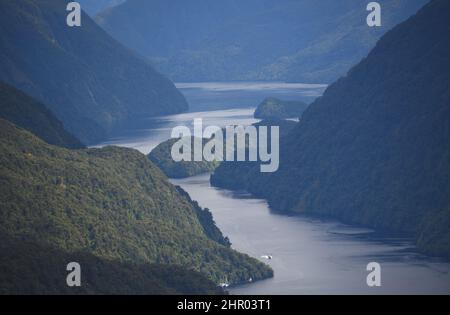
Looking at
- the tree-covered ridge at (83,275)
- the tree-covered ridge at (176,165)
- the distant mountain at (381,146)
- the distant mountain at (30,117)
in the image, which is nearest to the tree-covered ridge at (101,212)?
the tree-covered ridge at (83,275)

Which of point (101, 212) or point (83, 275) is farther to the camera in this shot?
point (101, 212)

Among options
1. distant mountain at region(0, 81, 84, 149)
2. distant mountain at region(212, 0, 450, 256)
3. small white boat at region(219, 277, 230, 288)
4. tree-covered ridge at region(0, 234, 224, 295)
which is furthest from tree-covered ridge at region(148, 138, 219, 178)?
tree-covered ridge at region(0, 234, 224, 295)

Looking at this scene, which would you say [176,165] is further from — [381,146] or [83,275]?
[83,275]

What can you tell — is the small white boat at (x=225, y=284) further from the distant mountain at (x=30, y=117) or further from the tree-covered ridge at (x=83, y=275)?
the distant mountain at (x=30, y=117)

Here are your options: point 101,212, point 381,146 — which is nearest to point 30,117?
point 101,212

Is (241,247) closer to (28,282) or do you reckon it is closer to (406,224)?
(406,224)

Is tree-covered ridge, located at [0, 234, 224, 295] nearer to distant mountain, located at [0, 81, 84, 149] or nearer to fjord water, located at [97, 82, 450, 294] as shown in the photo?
fjord water, located at [97, 82, 450, 294]
